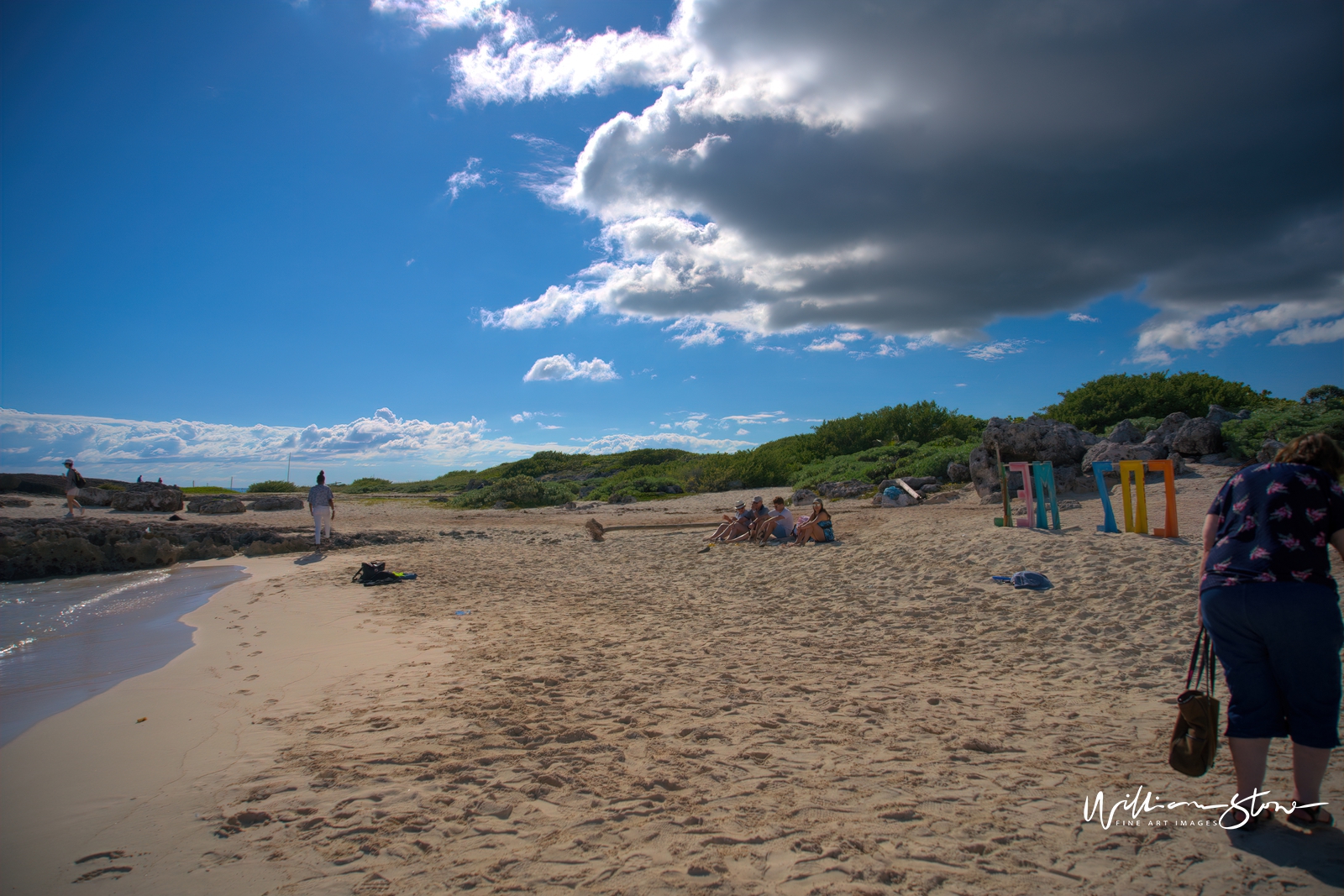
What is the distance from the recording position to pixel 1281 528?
2.70 metres

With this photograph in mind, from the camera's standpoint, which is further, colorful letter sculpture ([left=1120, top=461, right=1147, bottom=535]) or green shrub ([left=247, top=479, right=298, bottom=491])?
green shrub ([left=247, top=479, right=298, bottom=491])

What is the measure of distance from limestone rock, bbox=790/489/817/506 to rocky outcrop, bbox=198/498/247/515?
20.4 meters

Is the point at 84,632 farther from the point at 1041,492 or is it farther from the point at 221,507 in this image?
the point at 221,507

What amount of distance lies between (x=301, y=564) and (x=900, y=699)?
11.7 m

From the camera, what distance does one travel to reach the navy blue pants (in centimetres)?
261

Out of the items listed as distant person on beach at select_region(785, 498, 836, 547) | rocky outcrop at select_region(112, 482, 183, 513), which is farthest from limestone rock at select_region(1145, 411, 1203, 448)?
rocky outcrop at select_region(112, 482, 183, 513)

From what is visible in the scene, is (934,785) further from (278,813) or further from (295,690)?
(295,690)

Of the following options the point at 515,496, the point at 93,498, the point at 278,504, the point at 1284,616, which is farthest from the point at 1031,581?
the point at 93,498

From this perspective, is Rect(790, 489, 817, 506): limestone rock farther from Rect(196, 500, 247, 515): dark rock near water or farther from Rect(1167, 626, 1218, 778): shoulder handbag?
Rect(196, 500, 247, 515): dark rock near water

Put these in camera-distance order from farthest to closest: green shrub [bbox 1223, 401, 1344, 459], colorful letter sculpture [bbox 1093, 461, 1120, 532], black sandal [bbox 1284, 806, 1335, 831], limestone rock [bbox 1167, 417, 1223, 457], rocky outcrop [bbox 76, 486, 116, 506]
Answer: rocky outcrop [bbox 76, 486, 116, 506] → limestone rock [bbox 1167, 417, 1223, 457] → green shrub [bbox 1223, 401, 1344, 459] → colorful letter sculpture [bbox 1093, 461, 1120, 532] → black sandal [bbox 1284, 806, 1335, 831]

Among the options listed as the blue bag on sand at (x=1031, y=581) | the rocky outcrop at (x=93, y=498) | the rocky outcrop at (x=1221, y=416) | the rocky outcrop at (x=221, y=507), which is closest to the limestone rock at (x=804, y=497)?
the rocky outcrop at (x=1221, y=416)

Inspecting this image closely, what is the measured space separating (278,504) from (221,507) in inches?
125

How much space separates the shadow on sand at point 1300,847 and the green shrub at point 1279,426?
1432 centimetres

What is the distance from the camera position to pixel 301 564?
1224 cm
